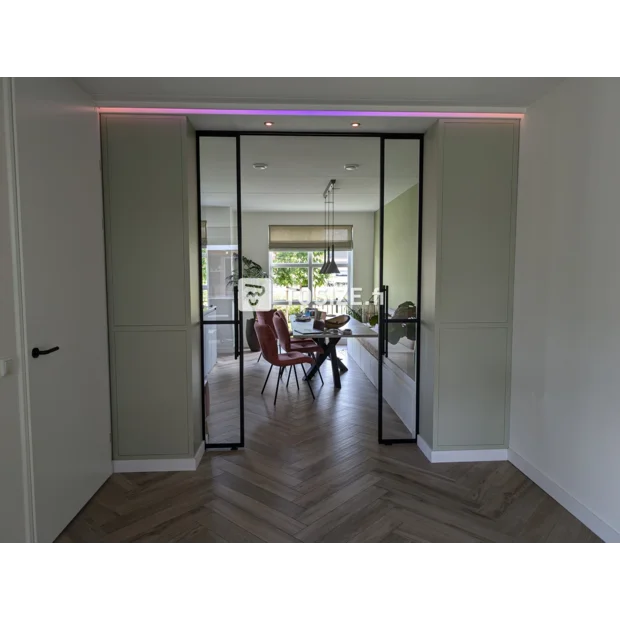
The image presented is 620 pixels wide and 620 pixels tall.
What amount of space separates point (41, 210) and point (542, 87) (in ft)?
9.89

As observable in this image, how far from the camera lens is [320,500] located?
259 centimetres

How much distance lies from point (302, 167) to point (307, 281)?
393cm

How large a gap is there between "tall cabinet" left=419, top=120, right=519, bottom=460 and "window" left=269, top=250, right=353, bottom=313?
16.5 ft

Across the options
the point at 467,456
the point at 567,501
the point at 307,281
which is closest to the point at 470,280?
the point at 467,456

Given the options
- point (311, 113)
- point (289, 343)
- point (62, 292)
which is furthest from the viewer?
point (289, 343)

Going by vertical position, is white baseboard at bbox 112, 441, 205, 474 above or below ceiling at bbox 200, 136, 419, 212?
below

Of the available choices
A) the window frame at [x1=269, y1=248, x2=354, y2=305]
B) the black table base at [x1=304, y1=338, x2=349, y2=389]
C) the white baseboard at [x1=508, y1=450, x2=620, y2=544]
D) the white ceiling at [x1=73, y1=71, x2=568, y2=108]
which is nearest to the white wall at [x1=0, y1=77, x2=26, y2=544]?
the white ceiling at [x1=73, y1=71, x2=568, y2=108]

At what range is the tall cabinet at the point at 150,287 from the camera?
2.85 meters

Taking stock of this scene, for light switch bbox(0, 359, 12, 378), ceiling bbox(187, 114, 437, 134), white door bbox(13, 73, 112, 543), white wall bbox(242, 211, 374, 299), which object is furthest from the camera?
white wall bbox(242, 211, 374, 299)

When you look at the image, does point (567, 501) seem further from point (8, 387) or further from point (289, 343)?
point (289, 343)

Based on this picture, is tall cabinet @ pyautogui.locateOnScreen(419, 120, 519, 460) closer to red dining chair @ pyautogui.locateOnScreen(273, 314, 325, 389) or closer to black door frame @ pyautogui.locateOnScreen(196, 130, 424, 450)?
black door frame @ pyautogui.locateOnScreen(196, 130, 424, 450)

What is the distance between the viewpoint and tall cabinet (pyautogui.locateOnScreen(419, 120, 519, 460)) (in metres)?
2.97
